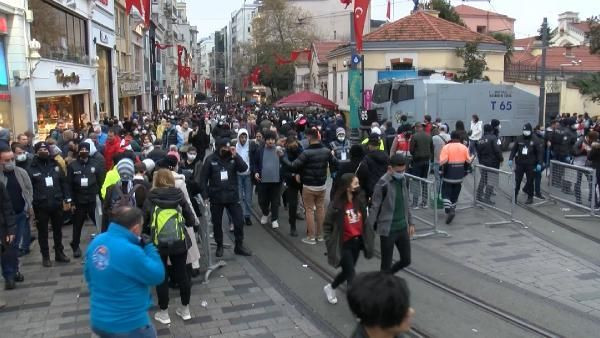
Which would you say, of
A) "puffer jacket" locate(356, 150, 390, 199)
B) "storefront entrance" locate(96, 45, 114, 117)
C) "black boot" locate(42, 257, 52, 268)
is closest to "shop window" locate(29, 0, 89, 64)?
"storefront entrance" locate(96, 45, 114, 117)

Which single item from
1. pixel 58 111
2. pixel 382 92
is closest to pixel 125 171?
pixel 58 111

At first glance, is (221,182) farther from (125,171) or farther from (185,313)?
(185,313)


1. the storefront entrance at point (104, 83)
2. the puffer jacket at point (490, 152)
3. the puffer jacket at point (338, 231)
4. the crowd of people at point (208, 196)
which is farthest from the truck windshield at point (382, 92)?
the puffer jacket at point (338, 231)

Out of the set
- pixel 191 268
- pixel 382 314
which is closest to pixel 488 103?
pixel 191 268

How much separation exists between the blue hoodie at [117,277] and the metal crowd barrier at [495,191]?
26.6 ft

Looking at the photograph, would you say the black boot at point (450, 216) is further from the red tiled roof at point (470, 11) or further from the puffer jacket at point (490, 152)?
the red tiled roof at point (470, 11)

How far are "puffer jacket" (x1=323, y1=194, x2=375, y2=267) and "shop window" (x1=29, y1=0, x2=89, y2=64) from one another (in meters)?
15.8

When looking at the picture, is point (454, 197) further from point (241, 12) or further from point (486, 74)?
point (241, 12)

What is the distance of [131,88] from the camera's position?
38.2 m

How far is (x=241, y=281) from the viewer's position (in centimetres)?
788

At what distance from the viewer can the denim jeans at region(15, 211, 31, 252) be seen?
838 centimetres

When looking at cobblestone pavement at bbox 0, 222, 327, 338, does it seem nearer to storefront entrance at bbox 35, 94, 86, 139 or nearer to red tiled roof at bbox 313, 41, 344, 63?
storefront entrance at bbox 35, 94, 86, 139

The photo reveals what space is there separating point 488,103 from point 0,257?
19766mm

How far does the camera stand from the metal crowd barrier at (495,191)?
10.8 metres
